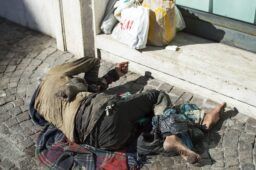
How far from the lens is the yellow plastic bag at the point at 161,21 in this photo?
19.1ft

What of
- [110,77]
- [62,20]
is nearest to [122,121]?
[110,77]

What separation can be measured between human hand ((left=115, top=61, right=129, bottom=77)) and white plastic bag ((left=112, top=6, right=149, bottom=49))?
0.80 ft

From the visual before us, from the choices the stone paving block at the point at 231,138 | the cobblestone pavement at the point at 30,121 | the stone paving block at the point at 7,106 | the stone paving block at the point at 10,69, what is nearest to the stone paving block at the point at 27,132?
the cobblestone pavement at the point at 30,121

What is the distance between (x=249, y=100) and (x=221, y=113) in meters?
0.36

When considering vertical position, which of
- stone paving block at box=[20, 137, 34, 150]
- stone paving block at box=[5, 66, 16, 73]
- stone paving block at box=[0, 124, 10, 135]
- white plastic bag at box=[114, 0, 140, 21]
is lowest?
stone paving block at box=[20, 137, 34, 150]

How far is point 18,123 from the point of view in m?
5.60

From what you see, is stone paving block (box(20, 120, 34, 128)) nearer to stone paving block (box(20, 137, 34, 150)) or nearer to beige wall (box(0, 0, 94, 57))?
stone paving block (box(20, 137, 34, 150))

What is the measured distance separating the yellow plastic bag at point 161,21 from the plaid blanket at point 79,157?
169 cm

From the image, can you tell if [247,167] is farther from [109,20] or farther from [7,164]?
[109,20]

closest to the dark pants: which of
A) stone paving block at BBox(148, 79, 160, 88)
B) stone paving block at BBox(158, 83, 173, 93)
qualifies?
stone paving block at BBox(158, 83, 173, 93)

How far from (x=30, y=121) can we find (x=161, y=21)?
1986 millimetres

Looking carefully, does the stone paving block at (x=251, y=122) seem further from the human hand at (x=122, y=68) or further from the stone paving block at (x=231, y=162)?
the human hand at (x=122, y=68)

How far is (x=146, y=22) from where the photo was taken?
5.83 meters

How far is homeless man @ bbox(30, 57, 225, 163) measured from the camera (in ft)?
16.0
